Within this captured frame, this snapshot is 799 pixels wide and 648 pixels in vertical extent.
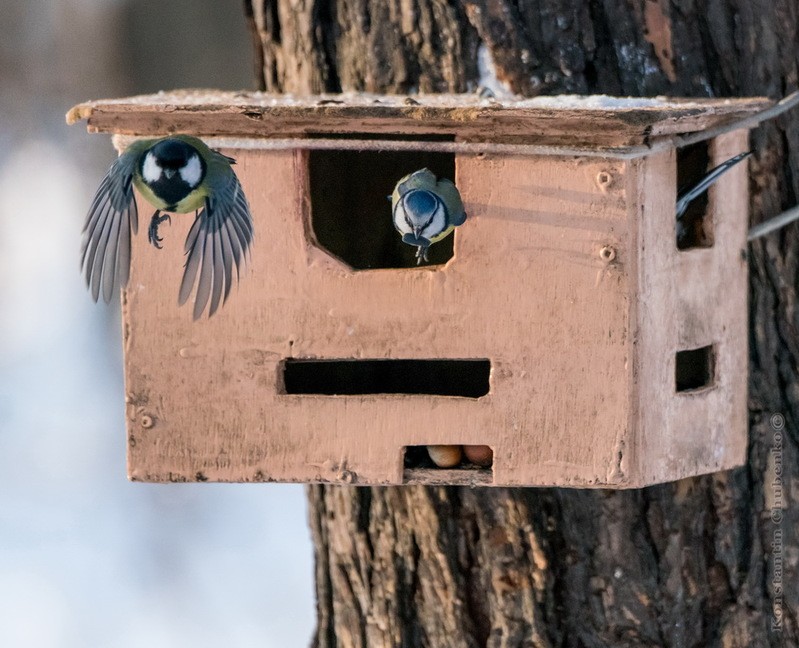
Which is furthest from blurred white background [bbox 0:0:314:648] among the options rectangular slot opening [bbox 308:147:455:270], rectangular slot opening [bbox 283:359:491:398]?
rectangular slot opening [bbox 308:147:455:270]

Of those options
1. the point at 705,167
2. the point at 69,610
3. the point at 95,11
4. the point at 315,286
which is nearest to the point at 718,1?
the point at 705,167

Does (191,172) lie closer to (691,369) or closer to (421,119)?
(421,119)

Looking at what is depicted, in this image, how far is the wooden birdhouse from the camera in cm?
174

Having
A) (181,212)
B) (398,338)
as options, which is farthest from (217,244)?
(398,338)

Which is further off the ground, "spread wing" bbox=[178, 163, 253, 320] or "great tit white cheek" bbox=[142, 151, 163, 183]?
"great tit white cheek" bbox=[142, 151, 163, 183]

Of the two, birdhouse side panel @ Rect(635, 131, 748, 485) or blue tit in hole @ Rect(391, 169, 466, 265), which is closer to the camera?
blue tit in hole @ Rect(391, 169, 466, 265)

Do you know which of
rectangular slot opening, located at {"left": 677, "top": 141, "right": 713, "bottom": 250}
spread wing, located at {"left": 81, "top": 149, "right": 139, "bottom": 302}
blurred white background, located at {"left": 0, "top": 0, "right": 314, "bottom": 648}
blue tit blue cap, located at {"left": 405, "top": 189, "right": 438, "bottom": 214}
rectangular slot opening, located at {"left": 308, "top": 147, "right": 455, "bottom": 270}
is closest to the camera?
blue tit blue cap, located at {"left": 405, "top": 189, "right": 438, "bottom": 214}

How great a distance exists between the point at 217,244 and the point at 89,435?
3617mm

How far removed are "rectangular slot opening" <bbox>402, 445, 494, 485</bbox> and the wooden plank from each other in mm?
459

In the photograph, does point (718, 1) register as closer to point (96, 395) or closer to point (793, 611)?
point (793, 611)

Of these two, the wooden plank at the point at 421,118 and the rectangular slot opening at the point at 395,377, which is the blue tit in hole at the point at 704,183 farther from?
the rectangular slot opening at the point at 395,377

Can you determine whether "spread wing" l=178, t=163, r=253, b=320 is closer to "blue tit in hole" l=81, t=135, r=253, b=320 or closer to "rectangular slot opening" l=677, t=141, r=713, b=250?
"blue tit in hole" l=81, t=135, r=253, b=320

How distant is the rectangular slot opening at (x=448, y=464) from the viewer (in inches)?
71.4

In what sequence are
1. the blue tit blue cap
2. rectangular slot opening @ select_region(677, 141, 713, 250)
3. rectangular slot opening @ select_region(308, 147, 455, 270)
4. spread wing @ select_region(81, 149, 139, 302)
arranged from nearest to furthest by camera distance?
the blue tit blue cap, spread wing @ select_region(81, 149, 139, 302), rectangular slot opening @ select_region(677, 141, 713, 250), rectangular slot opening @ select_region(308, 147, 455, 270)
